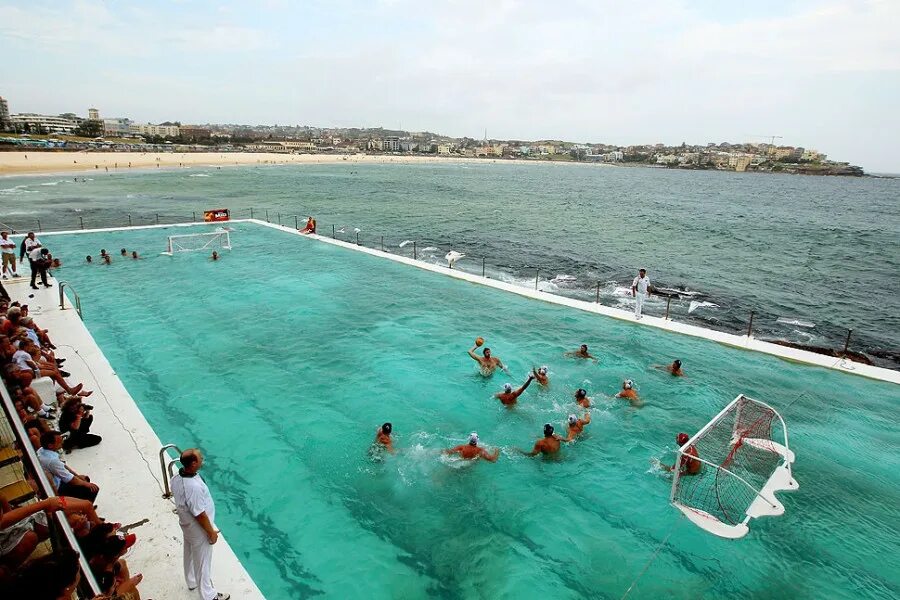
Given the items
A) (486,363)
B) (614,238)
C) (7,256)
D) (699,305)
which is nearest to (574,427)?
(486,363)

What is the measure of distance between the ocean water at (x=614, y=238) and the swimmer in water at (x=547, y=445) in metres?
15.6

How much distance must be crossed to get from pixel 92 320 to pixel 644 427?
1698 centimetres

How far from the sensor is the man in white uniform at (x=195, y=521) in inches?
200

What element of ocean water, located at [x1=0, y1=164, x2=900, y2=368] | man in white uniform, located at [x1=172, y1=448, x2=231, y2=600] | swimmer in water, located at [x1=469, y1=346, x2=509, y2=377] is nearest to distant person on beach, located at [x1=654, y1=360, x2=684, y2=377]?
swimmer in water, located at [x1=469, y1=346, x2=509, y2=377]

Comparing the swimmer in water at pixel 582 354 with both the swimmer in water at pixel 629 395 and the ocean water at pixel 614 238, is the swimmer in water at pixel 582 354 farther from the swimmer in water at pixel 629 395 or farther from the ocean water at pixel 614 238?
the ocean water at pixel 614 238

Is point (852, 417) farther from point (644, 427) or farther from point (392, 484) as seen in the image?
point (392, 484)

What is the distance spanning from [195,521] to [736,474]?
9099mm

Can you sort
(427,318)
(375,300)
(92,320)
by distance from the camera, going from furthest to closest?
(375,300), (427,318), (92,320)

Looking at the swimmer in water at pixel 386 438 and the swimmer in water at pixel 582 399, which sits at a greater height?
the swimmer in water at pixel 582 399

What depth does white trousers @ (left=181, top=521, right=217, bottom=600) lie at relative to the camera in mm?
5406

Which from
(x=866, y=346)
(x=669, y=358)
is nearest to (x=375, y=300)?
(x=669, y=358)

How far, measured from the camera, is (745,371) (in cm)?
1459

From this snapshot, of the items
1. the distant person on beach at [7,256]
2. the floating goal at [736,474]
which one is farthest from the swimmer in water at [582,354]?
the distant person on beach at [7,256]

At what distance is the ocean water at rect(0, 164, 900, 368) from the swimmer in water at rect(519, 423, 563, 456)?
1557 centimetres
